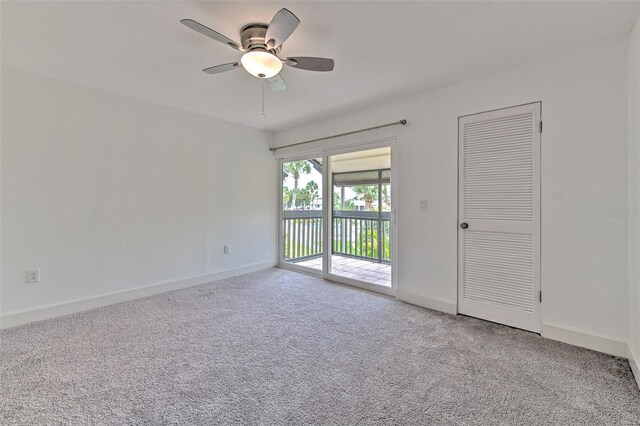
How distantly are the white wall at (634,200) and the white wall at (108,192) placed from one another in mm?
4020

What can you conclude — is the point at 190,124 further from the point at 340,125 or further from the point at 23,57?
the point at 340,125

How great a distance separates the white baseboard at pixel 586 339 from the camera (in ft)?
6.53

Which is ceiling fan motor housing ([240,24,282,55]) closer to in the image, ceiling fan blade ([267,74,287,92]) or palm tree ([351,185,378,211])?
ceiling fan blade ([267,74,287,92])

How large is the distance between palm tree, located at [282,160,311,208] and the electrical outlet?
313 centimetres

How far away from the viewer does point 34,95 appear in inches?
102

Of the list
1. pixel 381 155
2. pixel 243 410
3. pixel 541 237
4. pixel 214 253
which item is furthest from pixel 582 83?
pixel 214 253

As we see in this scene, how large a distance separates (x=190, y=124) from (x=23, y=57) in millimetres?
1557

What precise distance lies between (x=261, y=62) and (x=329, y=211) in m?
2.48

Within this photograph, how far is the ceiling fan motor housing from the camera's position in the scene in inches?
71.7

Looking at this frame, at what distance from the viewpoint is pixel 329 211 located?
407 cm

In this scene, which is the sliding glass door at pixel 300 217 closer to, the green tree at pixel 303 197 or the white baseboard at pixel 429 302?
the green tree at pixel 303 197

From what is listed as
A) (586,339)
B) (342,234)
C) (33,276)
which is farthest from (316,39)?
(33,276)

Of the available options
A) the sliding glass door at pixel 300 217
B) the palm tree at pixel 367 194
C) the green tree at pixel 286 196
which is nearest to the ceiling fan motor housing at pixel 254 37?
the palm tree at pixel 367 194

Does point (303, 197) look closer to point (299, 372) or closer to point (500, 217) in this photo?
point (500, 217)
